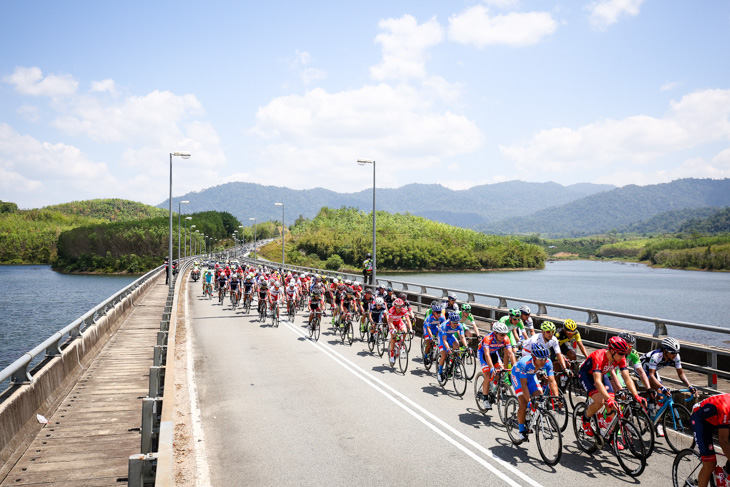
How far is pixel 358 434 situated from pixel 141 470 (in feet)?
13.7

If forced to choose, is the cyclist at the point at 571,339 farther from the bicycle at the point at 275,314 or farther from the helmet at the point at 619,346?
the bicycle at the point at 275,314

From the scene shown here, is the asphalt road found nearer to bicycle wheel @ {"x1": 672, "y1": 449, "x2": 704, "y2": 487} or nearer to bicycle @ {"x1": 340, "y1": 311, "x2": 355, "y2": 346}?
bicycle wheel @ {"x1": 672, "y1": 449, "x2": 704, "y2": 487}

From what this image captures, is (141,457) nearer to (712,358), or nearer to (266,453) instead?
(266,453)

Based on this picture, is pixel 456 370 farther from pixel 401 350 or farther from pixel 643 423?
pixel 643 423

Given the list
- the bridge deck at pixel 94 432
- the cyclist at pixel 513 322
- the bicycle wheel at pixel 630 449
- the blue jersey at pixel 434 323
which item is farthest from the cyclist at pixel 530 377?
the bridge deck at pixel 94 432

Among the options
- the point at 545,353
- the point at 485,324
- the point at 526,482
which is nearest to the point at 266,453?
the point at 526,482

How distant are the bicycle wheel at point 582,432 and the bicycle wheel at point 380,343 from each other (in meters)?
7.62

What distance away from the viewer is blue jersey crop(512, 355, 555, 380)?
7.67 meters

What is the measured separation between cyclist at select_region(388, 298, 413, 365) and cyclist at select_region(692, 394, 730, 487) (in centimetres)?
843

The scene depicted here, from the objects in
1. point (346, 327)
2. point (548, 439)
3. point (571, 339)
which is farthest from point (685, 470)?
point (346, 327)

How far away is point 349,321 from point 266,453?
33.5 ft

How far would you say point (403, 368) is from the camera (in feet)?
43.9

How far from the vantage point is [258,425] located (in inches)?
357

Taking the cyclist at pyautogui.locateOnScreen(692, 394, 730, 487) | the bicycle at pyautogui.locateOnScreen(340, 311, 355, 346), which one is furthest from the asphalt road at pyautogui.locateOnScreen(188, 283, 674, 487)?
the bicycle at pyautogui.locateOnScreen(340, 311, 355, 346)
